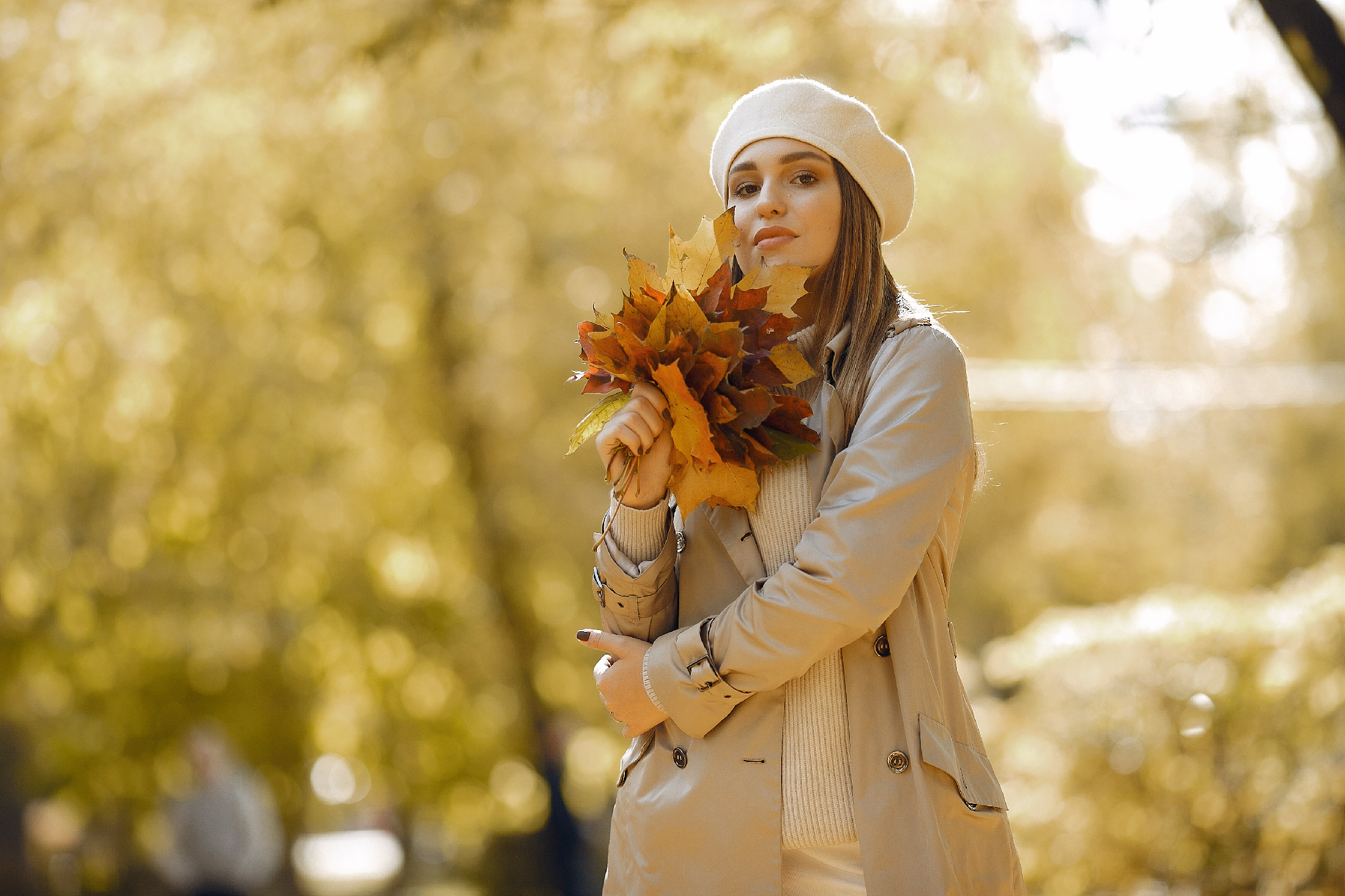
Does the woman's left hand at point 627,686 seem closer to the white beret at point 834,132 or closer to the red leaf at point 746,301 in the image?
the red leaf at point 746,301

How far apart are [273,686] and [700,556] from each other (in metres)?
7.95

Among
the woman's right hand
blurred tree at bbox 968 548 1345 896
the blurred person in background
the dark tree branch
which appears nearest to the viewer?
the woman's right hand

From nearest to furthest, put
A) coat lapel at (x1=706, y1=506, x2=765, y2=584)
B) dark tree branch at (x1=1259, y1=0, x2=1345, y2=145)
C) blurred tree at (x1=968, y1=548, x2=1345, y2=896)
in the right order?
coat lapel at (x1=706, y1=506, x2=765, y2=584) → dark tree branch at (x1=1259, y1=0, x2=1345, y2=145) → blurred tree at (x1=968, y1=548, x2=1345, y2=896)

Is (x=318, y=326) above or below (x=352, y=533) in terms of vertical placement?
above

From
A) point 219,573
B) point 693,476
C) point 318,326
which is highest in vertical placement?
point 693,476

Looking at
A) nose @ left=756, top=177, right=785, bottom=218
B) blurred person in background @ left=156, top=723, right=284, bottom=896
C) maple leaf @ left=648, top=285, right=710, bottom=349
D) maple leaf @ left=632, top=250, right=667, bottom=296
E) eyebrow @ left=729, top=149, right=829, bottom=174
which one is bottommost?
blurred person in background @ left=156, top=723, right=284, bottom=896

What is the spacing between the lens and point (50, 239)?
684 centimetres

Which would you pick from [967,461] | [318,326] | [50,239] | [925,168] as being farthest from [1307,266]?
[967,461]

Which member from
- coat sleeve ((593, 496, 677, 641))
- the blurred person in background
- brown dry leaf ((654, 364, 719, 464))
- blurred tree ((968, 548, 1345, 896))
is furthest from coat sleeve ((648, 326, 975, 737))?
the blurred person in background

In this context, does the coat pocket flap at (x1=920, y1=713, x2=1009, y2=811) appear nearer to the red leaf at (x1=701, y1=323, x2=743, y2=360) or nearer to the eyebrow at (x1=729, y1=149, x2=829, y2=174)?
the red leaf at (x1=701, y1=323, x2=743, y2=360)

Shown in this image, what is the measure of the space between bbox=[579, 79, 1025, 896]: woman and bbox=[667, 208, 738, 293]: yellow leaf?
0.09 meters

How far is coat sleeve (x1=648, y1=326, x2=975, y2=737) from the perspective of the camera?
5.58ft

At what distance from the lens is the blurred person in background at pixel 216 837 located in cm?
679

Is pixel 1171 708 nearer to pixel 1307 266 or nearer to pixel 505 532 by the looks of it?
pixel 505 532
